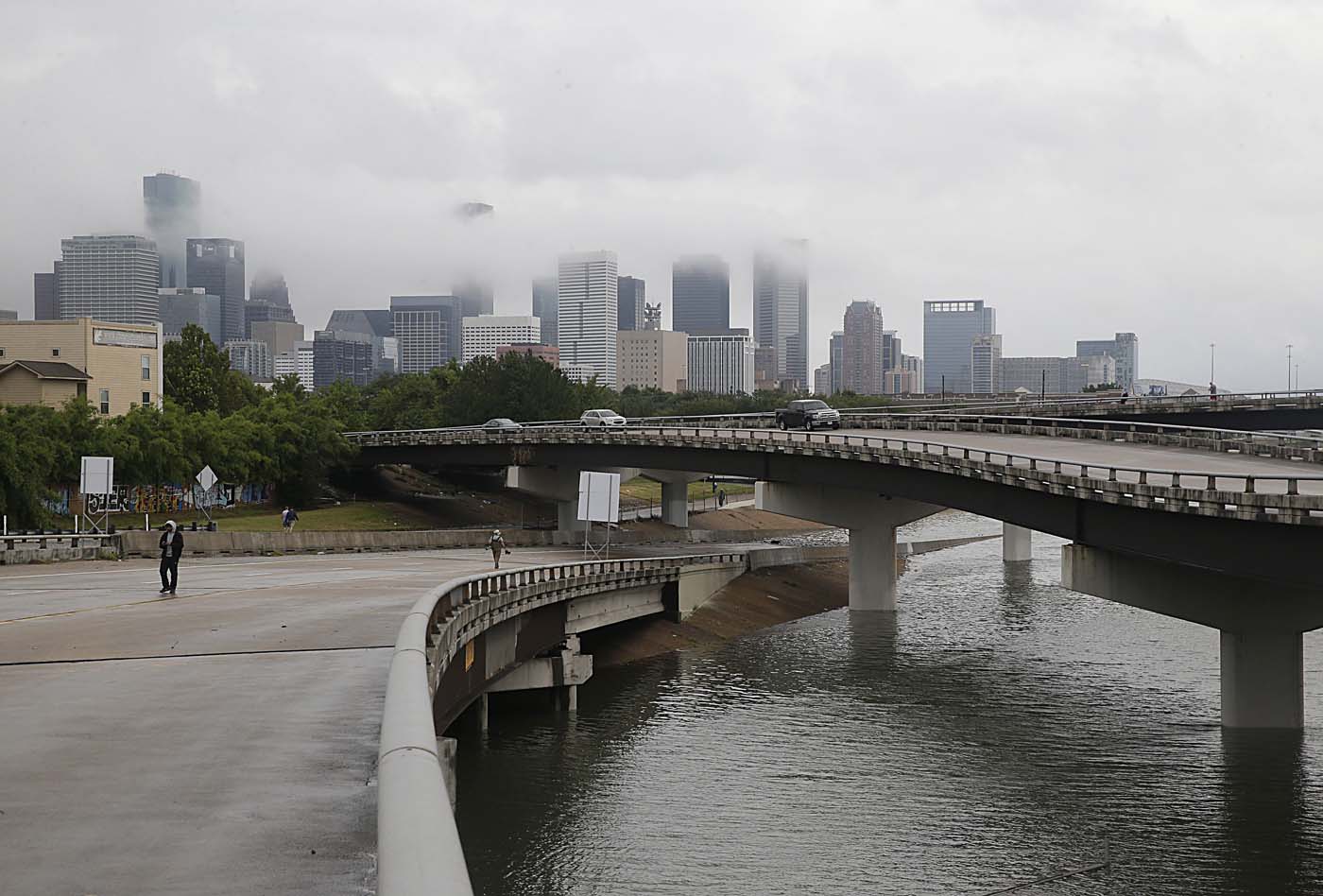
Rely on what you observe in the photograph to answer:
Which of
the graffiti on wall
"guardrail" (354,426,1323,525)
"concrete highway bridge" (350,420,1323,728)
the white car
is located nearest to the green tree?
the graffiti on wall

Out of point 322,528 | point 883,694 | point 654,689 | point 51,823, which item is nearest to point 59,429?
point 322,528

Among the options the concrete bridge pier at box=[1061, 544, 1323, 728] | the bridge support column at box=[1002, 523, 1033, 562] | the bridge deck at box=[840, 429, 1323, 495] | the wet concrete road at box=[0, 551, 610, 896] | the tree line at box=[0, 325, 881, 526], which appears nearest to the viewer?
the wet concrete road at box=[0, 551, 610, 896]

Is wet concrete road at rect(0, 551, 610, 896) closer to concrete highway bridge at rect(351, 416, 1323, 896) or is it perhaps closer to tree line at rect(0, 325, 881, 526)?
concrete highway bridge at rect(351, 416, 1323, 896)

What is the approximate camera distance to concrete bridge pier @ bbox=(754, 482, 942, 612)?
70000mm

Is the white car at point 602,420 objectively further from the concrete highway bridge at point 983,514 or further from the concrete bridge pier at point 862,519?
the concrete bridge pier at point 862,519

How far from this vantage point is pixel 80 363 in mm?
107500

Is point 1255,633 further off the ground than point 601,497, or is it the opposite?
point 601,497

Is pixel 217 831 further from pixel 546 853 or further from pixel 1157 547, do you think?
pixel 1157 547

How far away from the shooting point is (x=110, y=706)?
1708 cm

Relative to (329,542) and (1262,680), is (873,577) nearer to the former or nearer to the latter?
(329,542)

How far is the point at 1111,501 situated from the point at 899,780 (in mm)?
11013

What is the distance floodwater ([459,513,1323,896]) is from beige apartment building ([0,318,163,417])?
2579 inches

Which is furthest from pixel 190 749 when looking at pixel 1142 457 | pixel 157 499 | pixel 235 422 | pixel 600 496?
pixel 235 422

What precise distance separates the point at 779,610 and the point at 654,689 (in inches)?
889
